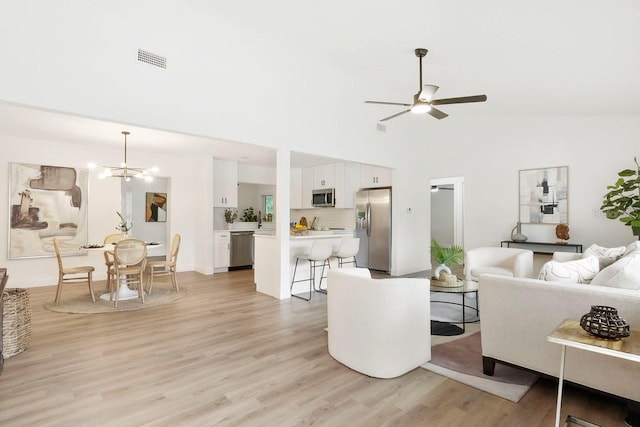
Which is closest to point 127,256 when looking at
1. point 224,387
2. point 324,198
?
point 224,387

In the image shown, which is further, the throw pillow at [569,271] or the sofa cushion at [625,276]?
the throw pillow at [569,271]

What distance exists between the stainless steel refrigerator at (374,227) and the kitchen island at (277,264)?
1.64 meters

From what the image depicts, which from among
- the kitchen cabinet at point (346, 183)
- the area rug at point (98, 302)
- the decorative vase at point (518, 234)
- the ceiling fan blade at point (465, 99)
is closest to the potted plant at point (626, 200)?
the decorative vase at point (518, 234)

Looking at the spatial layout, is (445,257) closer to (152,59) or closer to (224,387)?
(224,387)

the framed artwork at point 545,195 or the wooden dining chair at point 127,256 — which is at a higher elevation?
the framed artwork at point 545,195

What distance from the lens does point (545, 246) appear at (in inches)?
253

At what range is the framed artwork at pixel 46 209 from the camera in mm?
A: 5742

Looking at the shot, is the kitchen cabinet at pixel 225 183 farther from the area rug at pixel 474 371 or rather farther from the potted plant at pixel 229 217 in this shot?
the area rug at pixel 474 371

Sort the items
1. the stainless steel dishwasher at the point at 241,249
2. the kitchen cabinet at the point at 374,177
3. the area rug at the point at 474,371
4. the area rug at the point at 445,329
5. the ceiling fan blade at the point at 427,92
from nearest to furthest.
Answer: the area rug at the point at 474,371 → the area rug at the point at 445,329 → the ceiling fan blade at the point at 427,92 → the kitchen cabinet at the point at 374,177 → the stainless steel dishwasher at the point at 241,249

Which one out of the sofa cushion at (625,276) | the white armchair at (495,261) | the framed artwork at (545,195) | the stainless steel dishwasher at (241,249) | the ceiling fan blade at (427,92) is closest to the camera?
the sofa cushion at (625,276)

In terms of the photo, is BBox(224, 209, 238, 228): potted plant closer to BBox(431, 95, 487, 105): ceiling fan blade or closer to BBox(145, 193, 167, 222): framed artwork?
BBox(145, 193, 167, 222): framed artwork

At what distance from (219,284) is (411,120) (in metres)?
5.11

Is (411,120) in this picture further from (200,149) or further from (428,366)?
(428,366)

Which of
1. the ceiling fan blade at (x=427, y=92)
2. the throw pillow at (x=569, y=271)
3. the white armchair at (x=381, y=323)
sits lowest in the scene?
the white armchair at (x=381, y=323)
